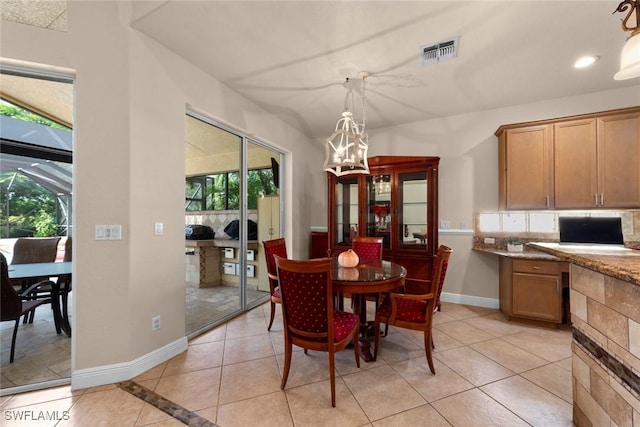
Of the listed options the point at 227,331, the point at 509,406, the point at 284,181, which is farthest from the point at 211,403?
the point at 284,181

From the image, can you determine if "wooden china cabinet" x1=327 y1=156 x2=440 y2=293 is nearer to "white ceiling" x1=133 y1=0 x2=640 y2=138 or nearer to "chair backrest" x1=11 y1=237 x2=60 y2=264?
"white ceiling" x1=133 y1=0 x2=640 y2=138

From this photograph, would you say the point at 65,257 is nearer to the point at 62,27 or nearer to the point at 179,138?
the point at 179,138

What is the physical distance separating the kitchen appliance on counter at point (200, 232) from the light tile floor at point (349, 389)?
47.0 inches

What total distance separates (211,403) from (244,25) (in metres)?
2.82

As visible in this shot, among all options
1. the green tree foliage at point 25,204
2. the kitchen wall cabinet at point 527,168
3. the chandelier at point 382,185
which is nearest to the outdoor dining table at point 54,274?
the green tree foliage at point 25,204

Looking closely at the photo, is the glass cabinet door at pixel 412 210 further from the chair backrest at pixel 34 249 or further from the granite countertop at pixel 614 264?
the chair backrest at pixel 34 249

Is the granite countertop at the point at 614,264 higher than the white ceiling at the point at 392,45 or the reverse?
the reverse

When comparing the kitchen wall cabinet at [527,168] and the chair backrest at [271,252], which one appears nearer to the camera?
the chair backrest at [271,252]

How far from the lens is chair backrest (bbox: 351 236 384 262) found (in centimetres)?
334

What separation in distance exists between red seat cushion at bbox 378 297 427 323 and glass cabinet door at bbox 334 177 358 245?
5.94 ft

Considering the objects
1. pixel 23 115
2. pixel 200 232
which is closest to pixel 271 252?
pixel 200 232

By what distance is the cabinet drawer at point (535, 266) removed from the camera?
2891mm

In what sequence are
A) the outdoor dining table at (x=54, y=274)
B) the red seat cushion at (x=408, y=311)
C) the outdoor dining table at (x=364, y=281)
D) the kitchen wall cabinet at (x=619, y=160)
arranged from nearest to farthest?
1. the outdoor dining table at (x=364, y=281)
2. the red seat cushion at (x=408, y=311)
3. the outdoor dining table at (x=54, y=274)
4. the kitchen wall cabinet at (x=619, y=160)

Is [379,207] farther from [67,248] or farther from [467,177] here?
[67,248]
